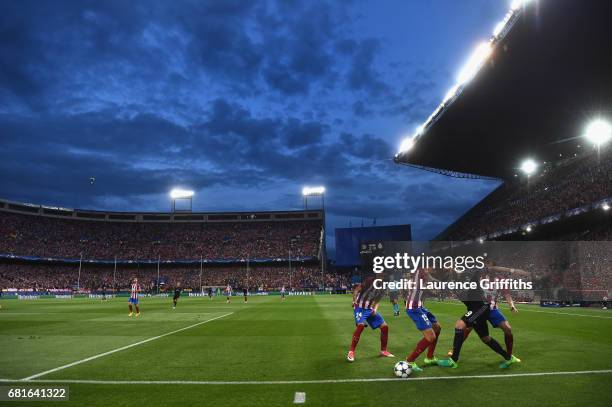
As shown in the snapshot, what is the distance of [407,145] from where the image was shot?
47.3 m

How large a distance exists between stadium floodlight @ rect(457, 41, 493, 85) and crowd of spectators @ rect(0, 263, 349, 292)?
1962 inches

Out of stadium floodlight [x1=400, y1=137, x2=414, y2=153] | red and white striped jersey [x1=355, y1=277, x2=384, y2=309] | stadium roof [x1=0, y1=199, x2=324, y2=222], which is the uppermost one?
stadium floodlight [x1=400, y1=137, x2=414, y2=153]

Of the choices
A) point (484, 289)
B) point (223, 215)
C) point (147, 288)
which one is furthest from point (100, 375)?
point (223, 215)

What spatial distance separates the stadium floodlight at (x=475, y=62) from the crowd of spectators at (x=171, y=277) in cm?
4984

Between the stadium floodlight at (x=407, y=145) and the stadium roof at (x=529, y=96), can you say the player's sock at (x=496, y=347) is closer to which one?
the stadium roof at (x=529, y=96)

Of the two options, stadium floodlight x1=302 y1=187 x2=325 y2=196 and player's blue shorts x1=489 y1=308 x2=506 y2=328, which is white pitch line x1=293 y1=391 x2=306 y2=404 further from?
stadium floodlight x1=302 y1=187 x2=325 y2=196

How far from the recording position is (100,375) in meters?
8.70

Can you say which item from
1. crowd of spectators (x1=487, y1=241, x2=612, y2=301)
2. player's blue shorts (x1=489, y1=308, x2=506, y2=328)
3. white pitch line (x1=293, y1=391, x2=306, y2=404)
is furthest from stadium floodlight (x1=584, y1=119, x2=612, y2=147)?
white pitch line (x1=293, y1=391, x2=306, y2=404)

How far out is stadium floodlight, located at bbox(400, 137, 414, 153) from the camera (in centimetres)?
4628

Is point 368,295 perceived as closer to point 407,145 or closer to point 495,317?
point 495,317

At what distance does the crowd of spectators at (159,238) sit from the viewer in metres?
82.8

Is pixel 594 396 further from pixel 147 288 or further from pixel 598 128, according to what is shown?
pixel 147 288

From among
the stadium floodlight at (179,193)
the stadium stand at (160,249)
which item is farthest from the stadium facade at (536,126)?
the stadium floodlight at (179,193)

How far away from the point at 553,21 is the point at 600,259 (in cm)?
1988
